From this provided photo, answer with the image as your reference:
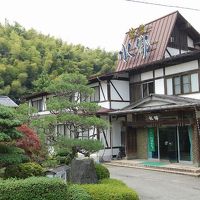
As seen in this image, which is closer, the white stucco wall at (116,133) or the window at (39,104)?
the white stucco wall at (116,133)

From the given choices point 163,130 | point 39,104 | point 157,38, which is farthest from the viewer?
point 39,104

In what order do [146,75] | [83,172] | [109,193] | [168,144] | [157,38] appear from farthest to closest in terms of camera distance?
[157,38]
[146,75]
[168,144]
[83,172]
[109,193]

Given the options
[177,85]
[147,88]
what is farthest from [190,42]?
[177,85]

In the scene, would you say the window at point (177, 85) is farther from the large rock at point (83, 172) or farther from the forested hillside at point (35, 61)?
the forested hillside at point (35, 61)

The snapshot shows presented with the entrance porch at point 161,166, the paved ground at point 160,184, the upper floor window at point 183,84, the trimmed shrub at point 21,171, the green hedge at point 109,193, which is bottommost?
the paved ground at point 160,184

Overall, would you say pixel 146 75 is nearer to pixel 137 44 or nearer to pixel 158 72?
pixel 158 72

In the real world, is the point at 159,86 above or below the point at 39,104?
below

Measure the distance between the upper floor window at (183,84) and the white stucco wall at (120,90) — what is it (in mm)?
4128

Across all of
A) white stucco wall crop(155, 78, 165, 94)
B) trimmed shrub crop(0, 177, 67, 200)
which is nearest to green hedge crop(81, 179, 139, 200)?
trimmed shrub crop(0, 177, 67, 200)

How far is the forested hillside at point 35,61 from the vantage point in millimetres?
39375

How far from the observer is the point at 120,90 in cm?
2552

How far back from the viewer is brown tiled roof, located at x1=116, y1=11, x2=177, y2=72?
24875 mm

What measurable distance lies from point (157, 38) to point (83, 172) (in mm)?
15897

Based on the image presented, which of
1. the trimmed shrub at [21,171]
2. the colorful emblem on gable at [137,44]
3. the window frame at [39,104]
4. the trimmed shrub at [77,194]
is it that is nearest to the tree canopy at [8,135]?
the trimmed shrub at [21,171]
